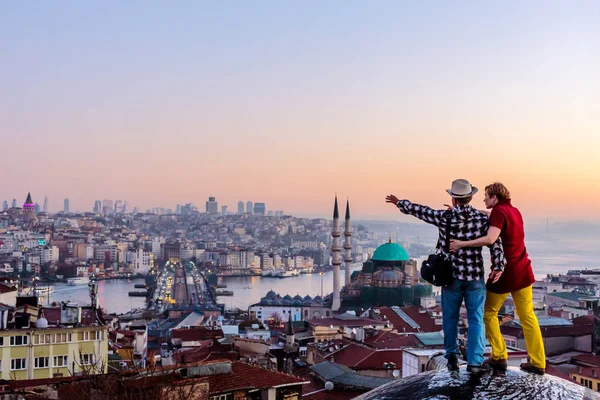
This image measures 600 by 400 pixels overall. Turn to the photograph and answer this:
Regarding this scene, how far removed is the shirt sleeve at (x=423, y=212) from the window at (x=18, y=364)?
19.5 feet

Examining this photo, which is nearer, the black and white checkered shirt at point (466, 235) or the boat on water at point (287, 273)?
the black and white checkered shirt at point (466, 235)

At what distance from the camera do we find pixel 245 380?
16.3 feet

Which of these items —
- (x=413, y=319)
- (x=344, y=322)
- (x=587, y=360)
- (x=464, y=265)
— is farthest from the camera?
(x=413, y=319)

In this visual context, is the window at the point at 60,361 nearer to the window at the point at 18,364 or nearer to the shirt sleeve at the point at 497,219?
the window at the point at 18,364

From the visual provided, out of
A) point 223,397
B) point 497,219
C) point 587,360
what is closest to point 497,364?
point 497,219

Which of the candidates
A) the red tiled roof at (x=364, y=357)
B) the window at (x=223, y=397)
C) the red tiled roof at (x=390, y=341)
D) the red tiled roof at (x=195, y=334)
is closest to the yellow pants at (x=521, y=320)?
the window at (x=223, y=397)

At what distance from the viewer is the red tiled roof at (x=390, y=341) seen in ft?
36.9

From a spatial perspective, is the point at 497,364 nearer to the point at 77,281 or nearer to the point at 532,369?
the point at 532,369

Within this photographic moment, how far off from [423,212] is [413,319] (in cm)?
1658

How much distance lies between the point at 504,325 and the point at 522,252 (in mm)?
11891

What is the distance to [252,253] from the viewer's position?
232 ft

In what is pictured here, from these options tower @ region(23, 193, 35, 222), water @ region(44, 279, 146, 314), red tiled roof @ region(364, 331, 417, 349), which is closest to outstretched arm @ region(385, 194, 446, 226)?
red tiled roof @ region(364, 331, 417, 349)

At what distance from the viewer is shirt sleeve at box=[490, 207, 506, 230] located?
4.74ft

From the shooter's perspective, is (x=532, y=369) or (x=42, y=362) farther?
(x=42, y=362)
